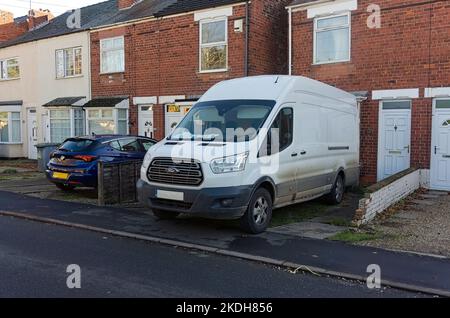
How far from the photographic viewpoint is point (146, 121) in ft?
60.9

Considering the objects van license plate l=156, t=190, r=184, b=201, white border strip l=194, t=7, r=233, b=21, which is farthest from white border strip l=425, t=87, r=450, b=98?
van license plate l=156, t=190, r=184, b=201

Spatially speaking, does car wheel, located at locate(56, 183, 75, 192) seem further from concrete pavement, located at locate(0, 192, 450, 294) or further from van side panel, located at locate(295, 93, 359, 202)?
van side panel, located at locate(295, 93, 359, 202)

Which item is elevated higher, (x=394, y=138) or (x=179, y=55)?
(x=179, y=55)

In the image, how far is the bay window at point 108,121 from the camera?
19.1 meters

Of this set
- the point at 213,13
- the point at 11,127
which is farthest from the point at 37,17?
the point at 213,13

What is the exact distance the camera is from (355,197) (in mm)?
11977

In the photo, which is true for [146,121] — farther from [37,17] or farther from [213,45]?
[37,17]

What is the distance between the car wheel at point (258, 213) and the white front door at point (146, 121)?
Result: 36.0ft

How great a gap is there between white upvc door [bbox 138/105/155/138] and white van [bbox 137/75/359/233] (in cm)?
951

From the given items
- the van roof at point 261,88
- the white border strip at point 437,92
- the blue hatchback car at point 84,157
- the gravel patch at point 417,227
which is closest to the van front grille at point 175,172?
the van roof at point 261,88

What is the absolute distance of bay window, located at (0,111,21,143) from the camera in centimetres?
2456

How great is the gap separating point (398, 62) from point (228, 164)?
7.97 meters
